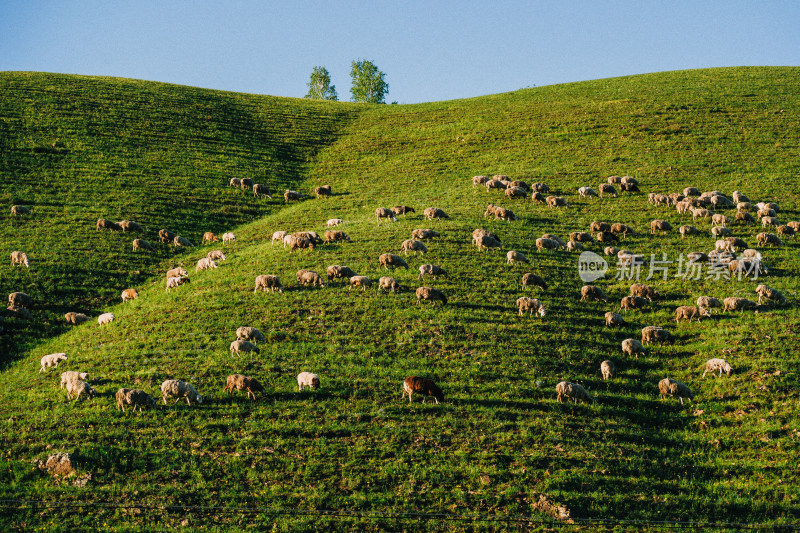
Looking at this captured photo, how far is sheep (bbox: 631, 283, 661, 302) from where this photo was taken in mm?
26453

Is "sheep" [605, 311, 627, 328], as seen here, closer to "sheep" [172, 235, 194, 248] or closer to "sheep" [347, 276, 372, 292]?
"sheep" [347, 276, 372, 292]

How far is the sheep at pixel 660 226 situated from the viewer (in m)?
34.4

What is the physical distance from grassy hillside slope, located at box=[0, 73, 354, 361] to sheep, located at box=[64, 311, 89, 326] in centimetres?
46

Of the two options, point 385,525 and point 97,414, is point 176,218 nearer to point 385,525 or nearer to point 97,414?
point 97,414

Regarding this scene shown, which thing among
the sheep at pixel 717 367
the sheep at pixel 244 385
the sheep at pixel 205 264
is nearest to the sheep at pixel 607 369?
the sheep at pixel 717 367

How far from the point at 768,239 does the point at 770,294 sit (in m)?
8.58

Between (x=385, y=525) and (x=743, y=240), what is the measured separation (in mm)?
27871

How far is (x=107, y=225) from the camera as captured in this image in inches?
1460

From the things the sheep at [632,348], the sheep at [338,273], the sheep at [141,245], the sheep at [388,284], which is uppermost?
the sheep at [141,245]

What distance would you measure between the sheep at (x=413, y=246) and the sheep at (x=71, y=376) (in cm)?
1635

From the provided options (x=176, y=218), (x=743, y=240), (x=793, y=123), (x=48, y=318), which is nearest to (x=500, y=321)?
(x=743, y=240)

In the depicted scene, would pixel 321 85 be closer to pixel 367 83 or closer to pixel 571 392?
pixel 367 83

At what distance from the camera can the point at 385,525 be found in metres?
13.1

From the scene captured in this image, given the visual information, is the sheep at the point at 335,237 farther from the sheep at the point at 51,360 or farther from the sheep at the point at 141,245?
the sheep at the point at 51,360
